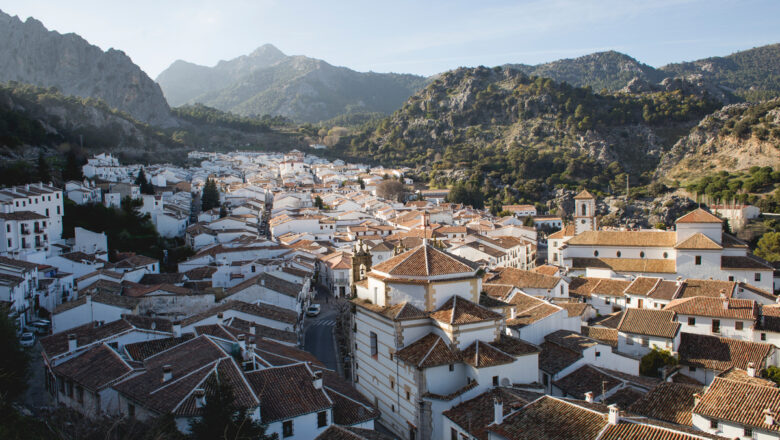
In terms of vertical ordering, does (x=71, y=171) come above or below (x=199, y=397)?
Result: above

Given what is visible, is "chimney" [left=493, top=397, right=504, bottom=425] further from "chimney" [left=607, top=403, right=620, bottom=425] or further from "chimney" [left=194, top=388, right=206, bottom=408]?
"chimney" [left=194, top=388, right=206, bottom=408]

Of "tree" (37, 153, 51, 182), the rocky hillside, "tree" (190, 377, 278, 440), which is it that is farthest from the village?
the rocky hillside

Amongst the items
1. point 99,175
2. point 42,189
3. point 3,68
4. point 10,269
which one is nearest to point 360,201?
point 99,175

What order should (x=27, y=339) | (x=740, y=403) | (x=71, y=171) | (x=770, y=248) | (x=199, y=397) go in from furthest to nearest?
(x=71, y=171)
(x=770, y=248)
(x=27, y=339)
(x=740, y=403)
(x=199, y=397)

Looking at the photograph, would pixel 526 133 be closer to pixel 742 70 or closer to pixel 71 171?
pixel 71 171

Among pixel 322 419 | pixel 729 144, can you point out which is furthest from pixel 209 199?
pixel 729 144

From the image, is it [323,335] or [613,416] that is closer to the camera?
[613,416]

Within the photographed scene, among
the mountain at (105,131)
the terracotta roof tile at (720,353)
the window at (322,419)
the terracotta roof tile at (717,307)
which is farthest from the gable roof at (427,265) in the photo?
the mountain at (105,131)

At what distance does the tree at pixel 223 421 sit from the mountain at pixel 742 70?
18749 cm

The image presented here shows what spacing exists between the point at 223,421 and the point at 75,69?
5274 inches

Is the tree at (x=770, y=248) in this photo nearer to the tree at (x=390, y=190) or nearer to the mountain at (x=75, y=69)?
the tree at (x=390, y=190)

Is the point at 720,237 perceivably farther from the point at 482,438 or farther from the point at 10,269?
the point at 10,269

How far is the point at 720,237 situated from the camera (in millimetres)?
37844

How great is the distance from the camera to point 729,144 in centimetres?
8981
